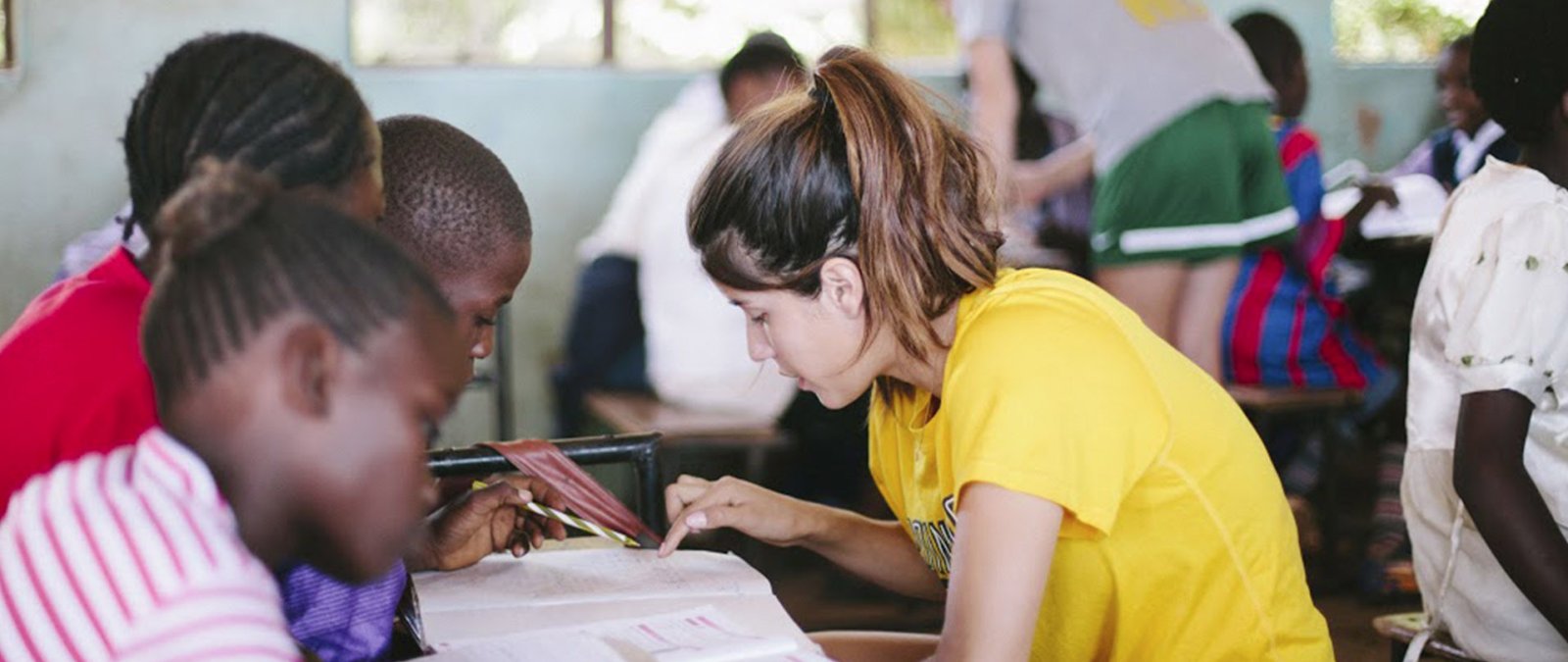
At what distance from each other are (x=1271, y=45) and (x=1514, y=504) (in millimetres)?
3320

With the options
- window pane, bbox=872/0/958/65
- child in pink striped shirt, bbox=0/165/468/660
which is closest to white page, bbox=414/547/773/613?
child in pink striped shirt, bbox=0/165/468/660

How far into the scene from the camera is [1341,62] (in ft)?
18.5

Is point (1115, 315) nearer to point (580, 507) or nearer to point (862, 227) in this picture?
point (862, 227)

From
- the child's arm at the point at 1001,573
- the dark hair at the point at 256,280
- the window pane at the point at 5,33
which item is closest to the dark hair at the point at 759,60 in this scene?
the window pane at the point at 5,33

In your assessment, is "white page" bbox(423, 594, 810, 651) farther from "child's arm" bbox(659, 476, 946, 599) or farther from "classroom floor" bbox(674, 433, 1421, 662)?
"classroom floor" bbox(674, 433, 1421, 662)

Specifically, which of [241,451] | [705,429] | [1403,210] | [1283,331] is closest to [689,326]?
[705,429]

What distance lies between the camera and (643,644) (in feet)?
4.38

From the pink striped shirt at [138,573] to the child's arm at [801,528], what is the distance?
2.46 feet

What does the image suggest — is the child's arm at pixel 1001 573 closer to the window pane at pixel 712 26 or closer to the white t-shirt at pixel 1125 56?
the white t-shirt at pixel 1125 56

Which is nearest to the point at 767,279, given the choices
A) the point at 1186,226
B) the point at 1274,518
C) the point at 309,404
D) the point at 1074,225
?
the point at 1274,518

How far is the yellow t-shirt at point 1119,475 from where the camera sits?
4.50 feet

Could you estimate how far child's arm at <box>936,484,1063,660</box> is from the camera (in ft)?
4.37

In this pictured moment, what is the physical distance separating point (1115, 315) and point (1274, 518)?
0.26 meters

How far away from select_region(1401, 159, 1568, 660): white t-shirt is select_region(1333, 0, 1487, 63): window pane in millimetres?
3951
